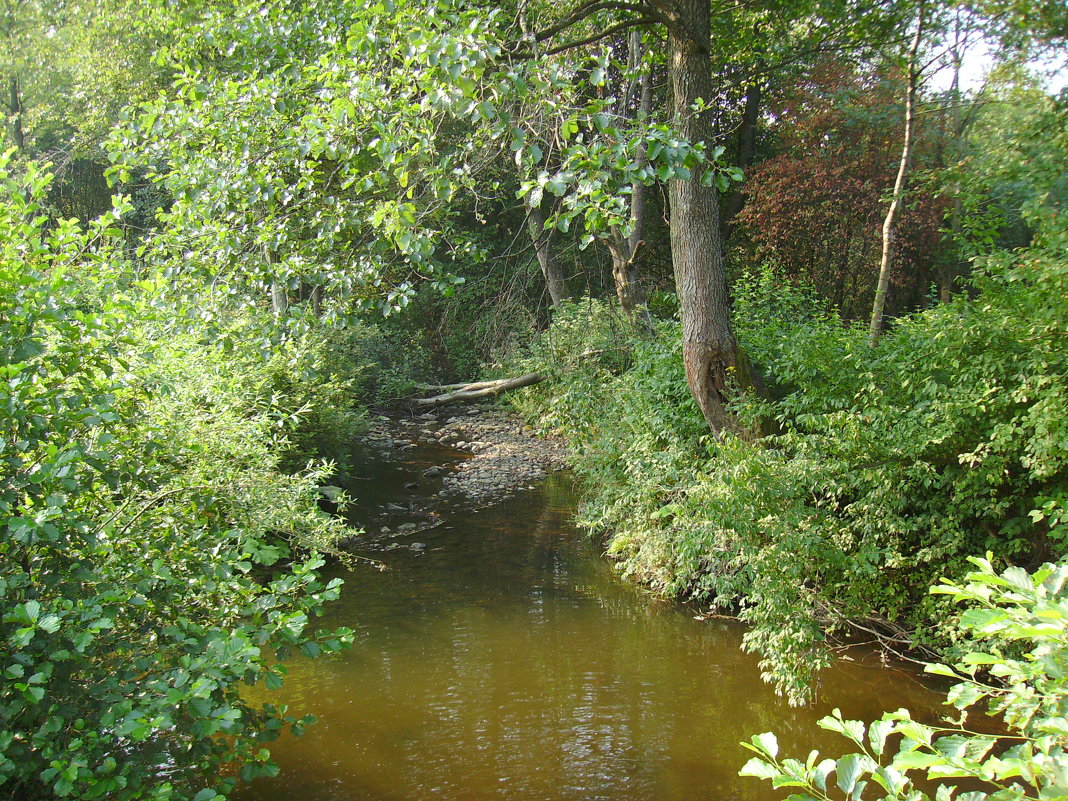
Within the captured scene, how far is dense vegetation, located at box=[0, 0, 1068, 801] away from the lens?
10.2ft

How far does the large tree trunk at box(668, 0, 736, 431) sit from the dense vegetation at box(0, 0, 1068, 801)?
0.03m

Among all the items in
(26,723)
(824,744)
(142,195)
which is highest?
(142,195)

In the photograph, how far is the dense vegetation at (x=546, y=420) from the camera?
10.2 feet

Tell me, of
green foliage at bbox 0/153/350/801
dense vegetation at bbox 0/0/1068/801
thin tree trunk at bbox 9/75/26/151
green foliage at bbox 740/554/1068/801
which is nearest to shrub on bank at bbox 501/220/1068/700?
dense vegetation at bbox 0/0/1068/801

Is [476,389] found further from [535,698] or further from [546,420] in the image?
[535,698]

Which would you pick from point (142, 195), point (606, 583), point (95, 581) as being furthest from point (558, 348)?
point (142, 195)

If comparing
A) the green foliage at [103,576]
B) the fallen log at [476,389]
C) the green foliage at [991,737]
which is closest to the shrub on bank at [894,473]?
the green foliage at [103,576]

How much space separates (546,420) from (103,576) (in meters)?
7.57

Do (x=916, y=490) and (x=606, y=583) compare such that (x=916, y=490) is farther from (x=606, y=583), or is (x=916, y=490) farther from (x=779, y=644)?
(x=606, y=583)

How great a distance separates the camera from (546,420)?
10.6 m

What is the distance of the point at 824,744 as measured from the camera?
4.91 m

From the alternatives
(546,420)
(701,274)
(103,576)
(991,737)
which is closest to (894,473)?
(701,274)

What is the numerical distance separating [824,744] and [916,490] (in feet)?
6.31

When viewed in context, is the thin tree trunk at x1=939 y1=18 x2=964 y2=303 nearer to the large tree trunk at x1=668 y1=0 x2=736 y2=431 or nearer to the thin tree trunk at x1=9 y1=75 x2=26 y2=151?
the large tree trunk at x1=668 y1=0 x2=736 y2=431
